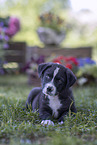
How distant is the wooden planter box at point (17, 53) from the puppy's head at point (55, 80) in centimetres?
551

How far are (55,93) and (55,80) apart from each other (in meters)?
0.16

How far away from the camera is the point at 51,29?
25.5 feet

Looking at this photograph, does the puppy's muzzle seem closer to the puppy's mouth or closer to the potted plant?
the puppy's mouth

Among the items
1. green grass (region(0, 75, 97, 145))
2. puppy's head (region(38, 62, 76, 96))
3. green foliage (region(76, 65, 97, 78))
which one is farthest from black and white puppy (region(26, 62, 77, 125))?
green foliage (region(76, 65, 97, 78))

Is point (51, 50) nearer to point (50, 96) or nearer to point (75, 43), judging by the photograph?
point (50, 96)

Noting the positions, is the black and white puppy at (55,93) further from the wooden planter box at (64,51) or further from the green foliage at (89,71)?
the wooden planter box at (64,51)

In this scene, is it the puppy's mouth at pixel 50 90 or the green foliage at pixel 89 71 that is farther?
the green foliage at pixel 89 71

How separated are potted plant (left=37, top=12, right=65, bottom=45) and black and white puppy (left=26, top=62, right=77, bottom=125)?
4991 millimetres

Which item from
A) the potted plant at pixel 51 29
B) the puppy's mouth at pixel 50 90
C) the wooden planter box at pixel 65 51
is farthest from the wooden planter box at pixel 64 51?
the puppy's mouth at pixel 50 90

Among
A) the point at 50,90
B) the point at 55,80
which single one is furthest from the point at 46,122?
the point at 55,80

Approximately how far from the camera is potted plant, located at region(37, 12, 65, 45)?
7559 mm

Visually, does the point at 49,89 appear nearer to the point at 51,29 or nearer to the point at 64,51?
the point at 64,51

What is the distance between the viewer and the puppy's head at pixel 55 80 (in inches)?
102

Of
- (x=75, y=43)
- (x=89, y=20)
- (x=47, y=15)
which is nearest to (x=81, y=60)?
(x=47, y=15)
